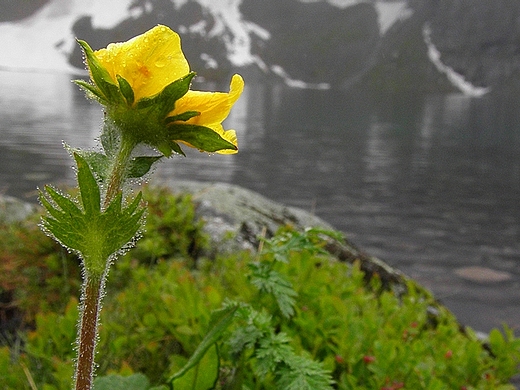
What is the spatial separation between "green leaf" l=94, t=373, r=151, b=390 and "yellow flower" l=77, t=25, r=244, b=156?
3.35ft

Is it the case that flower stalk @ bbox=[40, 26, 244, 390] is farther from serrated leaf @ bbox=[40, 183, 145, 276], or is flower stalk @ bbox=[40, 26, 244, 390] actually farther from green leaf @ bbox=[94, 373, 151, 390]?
green leaf @ bbox=[94, 373, 151, 390]

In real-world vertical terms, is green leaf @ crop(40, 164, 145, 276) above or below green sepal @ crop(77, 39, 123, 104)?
below

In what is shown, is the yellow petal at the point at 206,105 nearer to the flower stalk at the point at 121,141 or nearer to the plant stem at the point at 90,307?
the flower stalk at the point at 121,141

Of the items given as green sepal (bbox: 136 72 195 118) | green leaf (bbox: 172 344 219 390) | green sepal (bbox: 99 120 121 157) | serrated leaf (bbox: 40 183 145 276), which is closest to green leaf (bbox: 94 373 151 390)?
green leaf (bbox: 172 344 219 390)

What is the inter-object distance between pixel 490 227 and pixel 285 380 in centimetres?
1773

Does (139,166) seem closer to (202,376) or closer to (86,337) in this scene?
(86,337)

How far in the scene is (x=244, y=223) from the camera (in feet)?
16.0

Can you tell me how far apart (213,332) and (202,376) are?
30cm

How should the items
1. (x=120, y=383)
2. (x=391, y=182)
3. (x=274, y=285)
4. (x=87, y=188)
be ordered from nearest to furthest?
(x=87, y=188), (x=120, y=383), (x=274, y=285), (x=391, y=182)

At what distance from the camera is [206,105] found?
1188 mm

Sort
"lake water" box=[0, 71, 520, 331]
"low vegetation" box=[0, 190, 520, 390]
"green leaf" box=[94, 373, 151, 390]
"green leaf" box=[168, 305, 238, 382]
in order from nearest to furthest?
"green leaf" box=[168, 305, 238, 382], "green leaf" box=[94, 373, 151, 390], "low vegetation" box=[0, 190, 520, 390], "lake water" box=[0, 71, 520, 331]

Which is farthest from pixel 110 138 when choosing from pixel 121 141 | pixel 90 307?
pixel 90 307

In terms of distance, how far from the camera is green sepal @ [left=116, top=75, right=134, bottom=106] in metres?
1.08

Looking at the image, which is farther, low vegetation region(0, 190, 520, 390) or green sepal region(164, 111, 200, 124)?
low vegetation region(0, 190, 520, 390)
